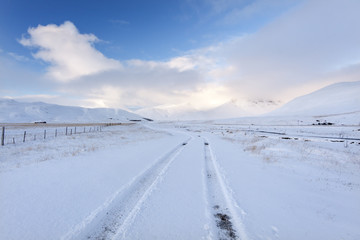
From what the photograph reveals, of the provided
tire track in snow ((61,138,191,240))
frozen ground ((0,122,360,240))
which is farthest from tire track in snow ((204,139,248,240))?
tire track in snow ((61,138,191,240))

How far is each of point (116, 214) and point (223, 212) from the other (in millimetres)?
2734

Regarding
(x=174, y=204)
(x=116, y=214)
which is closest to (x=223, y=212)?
(x=174, y=204)

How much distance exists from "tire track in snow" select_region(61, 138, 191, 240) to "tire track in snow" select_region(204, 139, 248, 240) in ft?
6.34

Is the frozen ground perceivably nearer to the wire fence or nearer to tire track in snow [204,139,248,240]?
tire track in snow [204,139,248,240]

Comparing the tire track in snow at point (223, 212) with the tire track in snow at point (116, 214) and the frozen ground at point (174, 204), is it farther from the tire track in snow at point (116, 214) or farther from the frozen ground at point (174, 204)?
the tire track in snow at point (116, 214)

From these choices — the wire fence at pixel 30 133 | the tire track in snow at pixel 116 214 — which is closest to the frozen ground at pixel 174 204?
the tire track in snow at pixel 116 214

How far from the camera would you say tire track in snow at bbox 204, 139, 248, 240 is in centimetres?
380

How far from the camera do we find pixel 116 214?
14.5ft

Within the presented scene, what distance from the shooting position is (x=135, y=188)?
6.27 m

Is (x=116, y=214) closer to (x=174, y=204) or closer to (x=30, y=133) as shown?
(x=174, y=204)

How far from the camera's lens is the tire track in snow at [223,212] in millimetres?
3797

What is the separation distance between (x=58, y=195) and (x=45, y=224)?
1.76m

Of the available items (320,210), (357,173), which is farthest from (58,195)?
(357,173)

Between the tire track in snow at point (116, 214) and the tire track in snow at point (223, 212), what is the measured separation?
1933 millimetres
